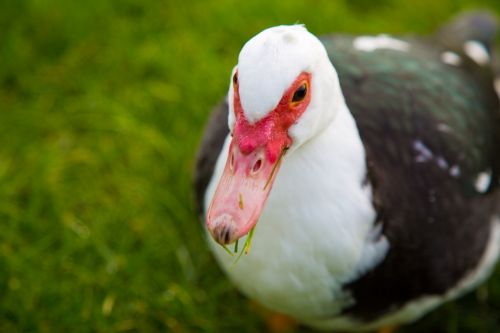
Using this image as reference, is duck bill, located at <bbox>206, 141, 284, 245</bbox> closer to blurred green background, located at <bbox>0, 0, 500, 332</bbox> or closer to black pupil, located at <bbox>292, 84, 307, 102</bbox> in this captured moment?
black pupil, located at <bbox>292, 84, 307, 102</bbox>

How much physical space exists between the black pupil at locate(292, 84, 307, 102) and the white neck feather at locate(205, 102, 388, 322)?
183 millimetres

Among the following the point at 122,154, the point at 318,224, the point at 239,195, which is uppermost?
the point at 239,195

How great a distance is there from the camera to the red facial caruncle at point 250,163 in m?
1.45

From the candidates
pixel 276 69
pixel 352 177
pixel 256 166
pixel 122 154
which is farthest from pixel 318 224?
pixel 122 154

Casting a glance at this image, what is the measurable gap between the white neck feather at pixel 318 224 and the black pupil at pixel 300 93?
183mm

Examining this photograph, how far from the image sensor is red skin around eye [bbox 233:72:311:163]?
147 cm

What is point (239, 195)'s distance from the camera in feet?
4.83

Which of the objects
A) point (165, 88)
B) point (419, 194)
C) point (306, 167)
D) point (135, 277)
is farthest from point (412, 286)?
point (165, 88)

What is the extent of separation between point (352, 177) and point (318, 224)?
0.13 metres

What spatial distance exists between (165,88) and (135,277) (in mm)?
852

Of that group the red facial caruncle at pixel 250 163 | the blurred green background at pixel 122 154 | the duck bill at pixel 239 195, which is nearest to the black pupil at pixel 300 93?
the red facial caruncle at pixel 250 163

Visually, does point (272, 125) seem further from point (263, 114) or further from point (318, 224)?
point (318, 224)

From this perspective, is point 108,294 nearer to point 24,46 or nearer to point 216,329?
point 216,329

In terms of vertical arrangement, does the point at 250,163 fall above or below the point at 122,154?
above
